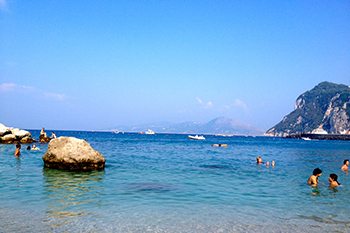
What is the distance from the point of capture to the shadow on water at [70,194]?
9.20 meters

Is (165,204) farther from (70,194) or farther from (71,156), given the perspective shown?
(71,156)

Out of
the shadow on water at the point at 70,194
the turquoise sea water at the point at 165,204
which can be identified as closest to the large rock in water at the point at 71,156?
the shadow on water at the point at 70,194

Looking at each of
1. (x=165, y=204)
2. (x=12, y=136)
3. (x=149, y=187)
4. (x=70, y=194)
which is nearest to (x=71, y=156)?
(x=70, y=194)

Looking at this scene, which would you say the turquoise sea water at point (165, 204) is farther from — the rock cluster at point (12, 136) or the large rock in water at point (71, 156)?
the rock cluster at point (12, 136)

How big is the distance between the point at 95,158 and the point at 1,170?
6661 millimetres

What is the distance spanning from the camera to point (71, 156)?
63.5 ft

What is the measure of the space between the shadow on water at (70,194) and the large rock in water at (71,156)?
84 centimetres

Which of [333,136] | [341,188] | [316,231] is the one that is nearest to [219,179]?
[341,188]

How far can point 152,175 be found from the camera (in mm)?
18547

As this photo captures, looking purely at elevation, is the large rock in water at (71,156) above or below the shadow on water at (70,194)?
above

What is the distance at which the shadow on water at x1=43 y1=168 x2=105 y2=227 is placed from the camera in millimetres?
9203

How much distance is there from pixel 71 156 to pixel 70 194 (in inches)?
301

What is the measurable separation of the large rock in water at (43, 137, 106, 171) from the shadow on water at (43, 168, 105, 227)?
838mm

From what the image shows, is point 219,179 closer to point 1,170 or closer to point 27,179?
point 27,179
